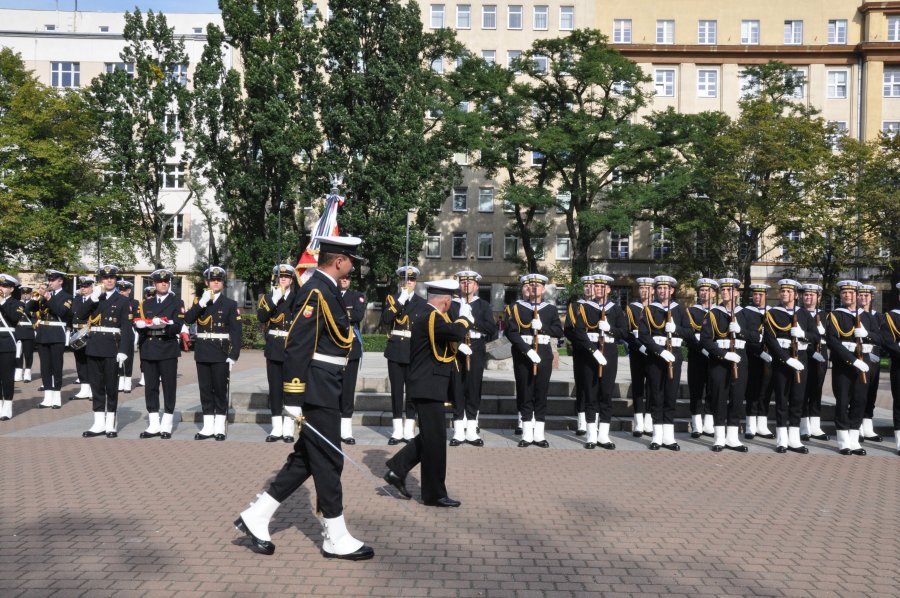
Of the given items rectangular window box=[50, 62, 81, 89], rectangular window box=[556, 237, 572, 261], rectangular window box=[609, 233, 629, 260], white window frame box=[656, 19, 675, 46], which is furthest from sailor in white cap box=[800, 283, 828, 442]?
rectangular window box=[50, 62, 81, 89]

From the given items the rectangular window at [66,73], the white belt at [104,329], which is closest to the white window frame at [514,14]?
the rectangular window at [66,73]

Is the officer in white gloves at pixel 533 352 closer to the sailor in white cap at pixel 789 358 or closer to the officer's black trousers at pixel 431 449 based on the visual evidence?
the sailor in white cap at pixel 789 358

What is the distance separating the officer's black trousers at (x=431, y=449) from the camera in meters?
7.36

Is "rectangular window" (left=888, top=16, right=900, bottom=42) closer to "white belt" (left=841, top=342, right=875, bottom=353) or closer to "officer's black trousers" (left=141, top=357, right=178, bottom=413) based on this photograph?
"white belt" (left=841, top=342, right=875, bottom=353)

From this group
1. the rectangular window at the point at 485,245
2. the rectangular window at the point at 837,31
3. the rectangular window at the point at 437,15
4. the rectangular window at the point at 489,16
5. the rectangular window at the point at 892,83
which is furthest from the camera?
the rectangular window at the point at 489,16

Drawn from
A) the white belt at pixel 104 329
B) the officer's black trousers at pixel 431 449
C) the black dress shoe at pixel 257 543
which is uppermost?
the white belt at pixel 104 329

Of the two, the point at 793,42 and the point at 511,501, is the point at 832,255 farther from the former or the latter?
→ the point at 511,501

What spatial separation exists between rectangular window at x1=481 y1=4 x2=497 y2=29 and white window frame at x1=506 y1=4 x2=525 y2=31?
0.97 metres

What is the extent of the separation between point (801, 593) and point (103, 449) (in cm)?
840

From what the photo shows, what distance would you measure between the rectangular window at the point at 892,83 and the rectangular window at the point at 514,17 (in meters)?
26.2

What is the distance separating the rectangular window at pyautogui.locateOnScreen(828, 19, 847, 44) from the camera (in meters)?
55.2

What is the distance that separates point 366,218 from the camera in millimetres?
37812

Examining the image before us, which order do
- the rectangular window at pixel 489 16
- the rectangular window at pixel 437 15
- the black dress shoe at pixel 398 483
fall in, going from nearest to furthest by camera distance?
the black dress shoe at pixel 398 483 < the rectangular window at pixel 437 15 < the rectangular window at pixel 489 16

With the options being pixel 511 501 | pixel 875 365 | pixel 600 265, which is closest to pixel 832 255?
pixel 600 265
